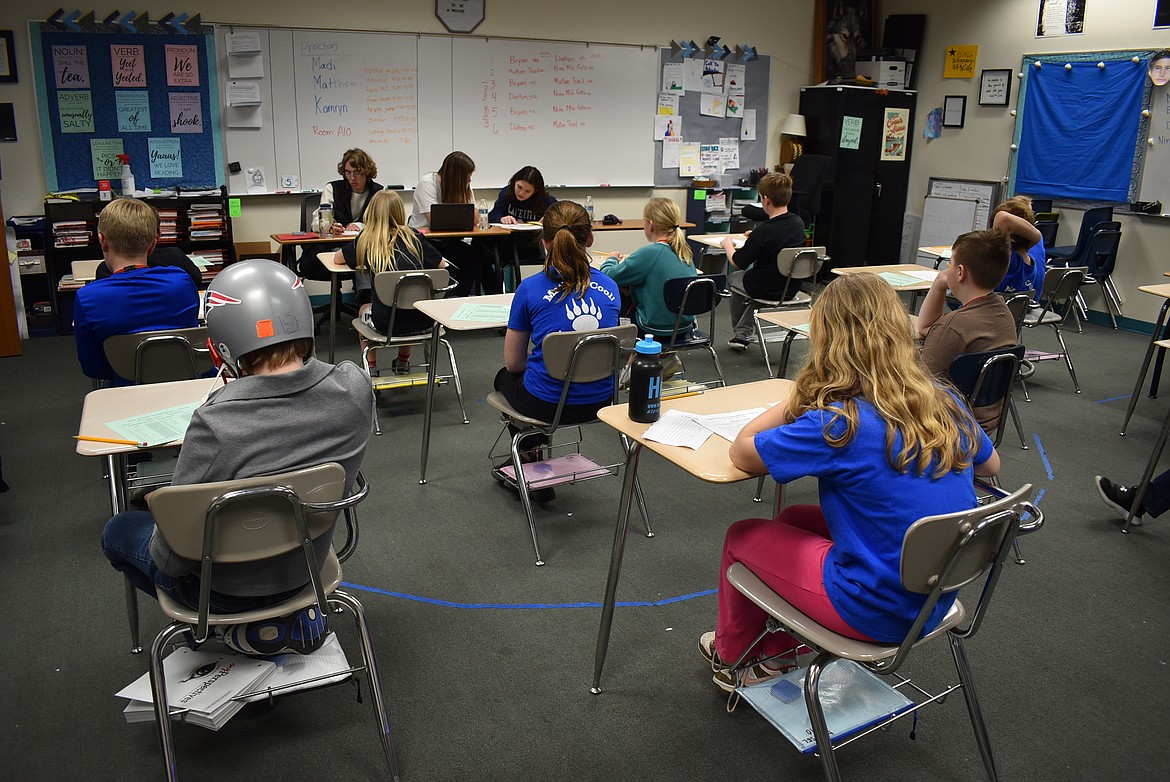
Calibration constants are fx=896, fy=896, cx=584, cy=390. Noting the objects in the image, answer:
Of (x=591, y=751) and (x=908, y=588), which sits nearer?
(x=908, y=588)

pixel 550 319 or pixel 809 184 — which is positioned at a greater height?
pixel 809 184

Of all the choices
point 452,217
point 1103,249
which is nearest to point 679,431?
point 452,217

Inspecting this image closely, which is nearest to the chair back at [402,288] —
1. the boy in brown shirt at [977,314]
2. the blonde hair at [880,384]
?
the boy in brown shirt at [977,314]

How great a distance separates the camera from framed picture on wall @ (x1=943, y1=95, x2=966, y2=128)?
8.28 metres

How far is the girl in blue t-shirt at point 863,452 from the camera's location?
172cm

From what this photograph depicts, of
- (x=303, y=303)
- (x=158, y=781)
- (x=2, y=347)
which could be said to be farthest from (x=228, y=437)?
(x=2, y=347)

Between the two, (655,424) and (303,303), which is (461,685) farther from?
(303,303)

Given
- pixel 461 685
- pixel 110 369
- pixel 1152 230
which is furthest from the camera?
pixel 1152 230

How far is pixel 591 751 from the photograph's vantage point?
217 cm

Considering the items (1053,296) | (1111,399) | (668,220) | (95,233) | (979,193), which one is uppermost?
(979,193)

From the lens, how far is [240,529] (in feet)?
5.66

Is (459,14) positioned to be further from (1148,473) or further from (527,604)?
(1148,473)

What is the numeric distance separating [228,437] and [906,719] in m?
1.78

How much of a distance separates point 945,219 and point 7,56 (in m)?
7.65
